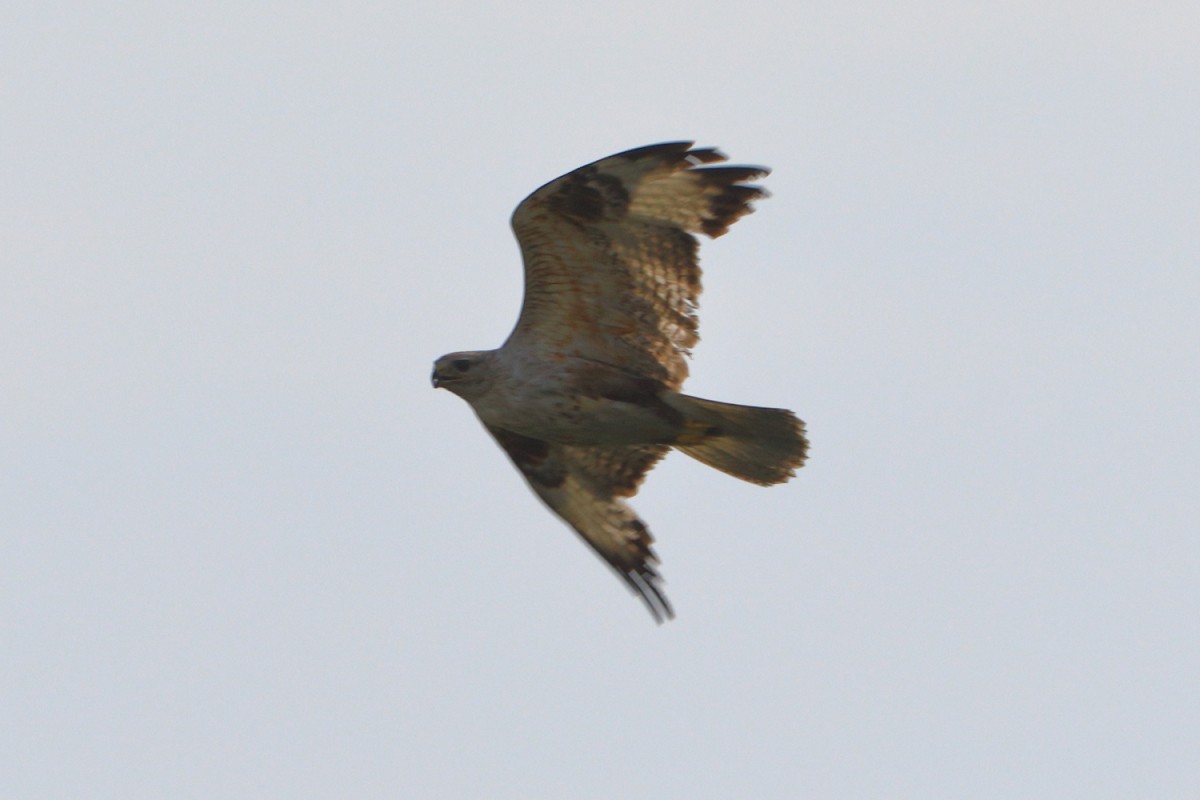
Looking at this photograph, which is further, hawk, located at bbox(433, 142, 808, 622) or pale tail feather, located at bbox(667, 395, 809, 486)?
pale tail feather, located at bbox(667, 395, 809, 486)

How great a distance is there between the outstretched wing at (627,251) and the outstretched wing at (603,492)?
3.33ft

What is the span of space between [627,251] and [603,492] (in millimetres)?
1820

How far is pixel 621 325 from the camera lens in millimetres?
12586

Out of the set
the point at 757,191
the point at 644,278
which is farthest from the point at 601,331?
the point at 757,191

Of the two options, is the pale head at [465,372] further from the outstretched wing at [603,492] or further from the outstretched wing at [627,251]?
the outstretched wing at [603,492]

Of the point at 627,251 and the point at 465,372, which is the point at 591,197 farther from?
the point at 465,372

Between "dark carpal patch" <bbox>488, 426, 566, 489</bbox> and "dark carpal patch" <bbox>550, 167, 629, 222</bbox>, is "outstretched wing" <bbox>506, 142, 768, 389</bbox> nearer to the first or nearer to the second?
"dark carpal patch" <bbox>550, 167, 629, 222</bbox>

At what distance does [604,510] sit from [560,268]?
188 cm

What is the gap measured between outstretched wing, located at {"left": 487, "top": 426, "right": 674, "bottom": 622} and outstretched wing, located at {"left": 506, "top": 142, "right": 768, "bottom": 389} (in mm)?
1014

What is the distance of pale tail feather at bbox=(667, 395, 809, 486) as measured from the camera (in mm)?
12562

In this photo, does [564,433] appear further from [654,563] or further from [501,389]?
[654,563]

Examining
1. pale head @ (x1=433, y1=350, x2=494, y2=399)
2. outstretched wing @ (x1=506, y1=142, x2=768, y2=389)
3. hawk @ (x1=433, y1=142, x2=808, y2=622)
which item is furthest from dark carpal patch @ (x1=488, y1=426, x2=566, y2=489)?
outstretched wing @ (x1=506, y1=142, x2=768, y2=389)

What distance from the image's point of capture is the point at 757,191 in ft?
40.4

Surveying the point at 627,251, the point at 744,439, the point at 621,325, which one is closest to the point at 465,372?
the point at 621,325
